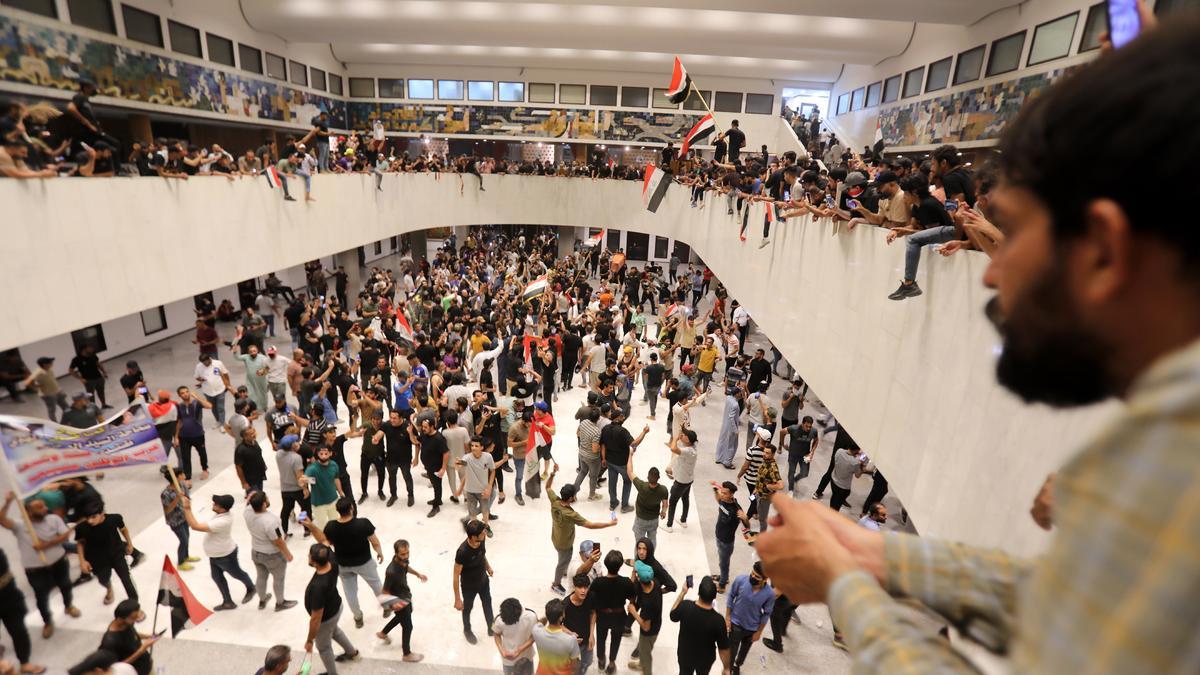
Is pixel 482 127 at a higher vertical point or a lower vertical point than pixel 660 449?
higher

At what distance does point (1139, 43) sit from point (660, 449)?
10269 mm

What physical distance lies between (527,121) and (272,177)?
19.3 meters

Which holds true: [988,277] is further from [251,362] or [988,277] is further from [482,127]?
[482,127]

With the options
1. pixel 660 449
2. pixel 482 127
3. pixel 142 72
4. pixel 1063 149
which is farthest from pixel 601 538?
pixel 482 127

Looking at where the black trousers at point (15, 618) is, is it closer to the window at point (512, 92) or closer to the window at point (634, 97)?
the window at point (512, 92)

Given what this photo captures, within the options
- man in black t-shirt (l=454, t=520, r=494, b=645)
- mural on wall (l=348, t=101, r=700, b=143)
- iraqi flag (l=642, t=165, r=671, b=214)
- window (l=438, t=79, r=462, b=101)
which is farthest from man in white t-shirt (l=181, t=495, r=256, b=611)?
window (l=438, t=79, r=462, b=101)

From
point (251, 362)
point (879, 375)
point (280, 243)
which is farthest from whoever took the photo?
point (280, 243)

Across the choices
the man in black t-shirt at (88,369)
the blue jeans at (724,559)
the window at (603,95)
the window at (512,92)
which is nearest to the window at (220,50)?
the window at (512,92)

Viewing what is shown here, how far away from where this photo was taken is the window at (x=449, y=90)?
29.5 m

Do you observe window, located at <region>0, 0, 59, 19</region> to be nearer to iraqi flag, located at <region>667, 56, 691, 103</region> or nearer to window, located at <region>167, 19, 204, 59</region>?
window, located at <region>167, 19, 204, 59</region>

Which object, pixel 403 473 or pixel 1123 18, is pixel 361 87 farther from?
pixel 1123 18

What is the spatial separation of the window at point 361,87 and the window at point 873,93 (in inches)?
923

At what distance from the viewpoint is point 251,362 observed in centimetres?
965

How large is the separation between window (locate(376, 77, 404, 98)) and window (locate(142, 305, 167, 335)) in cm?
1847
